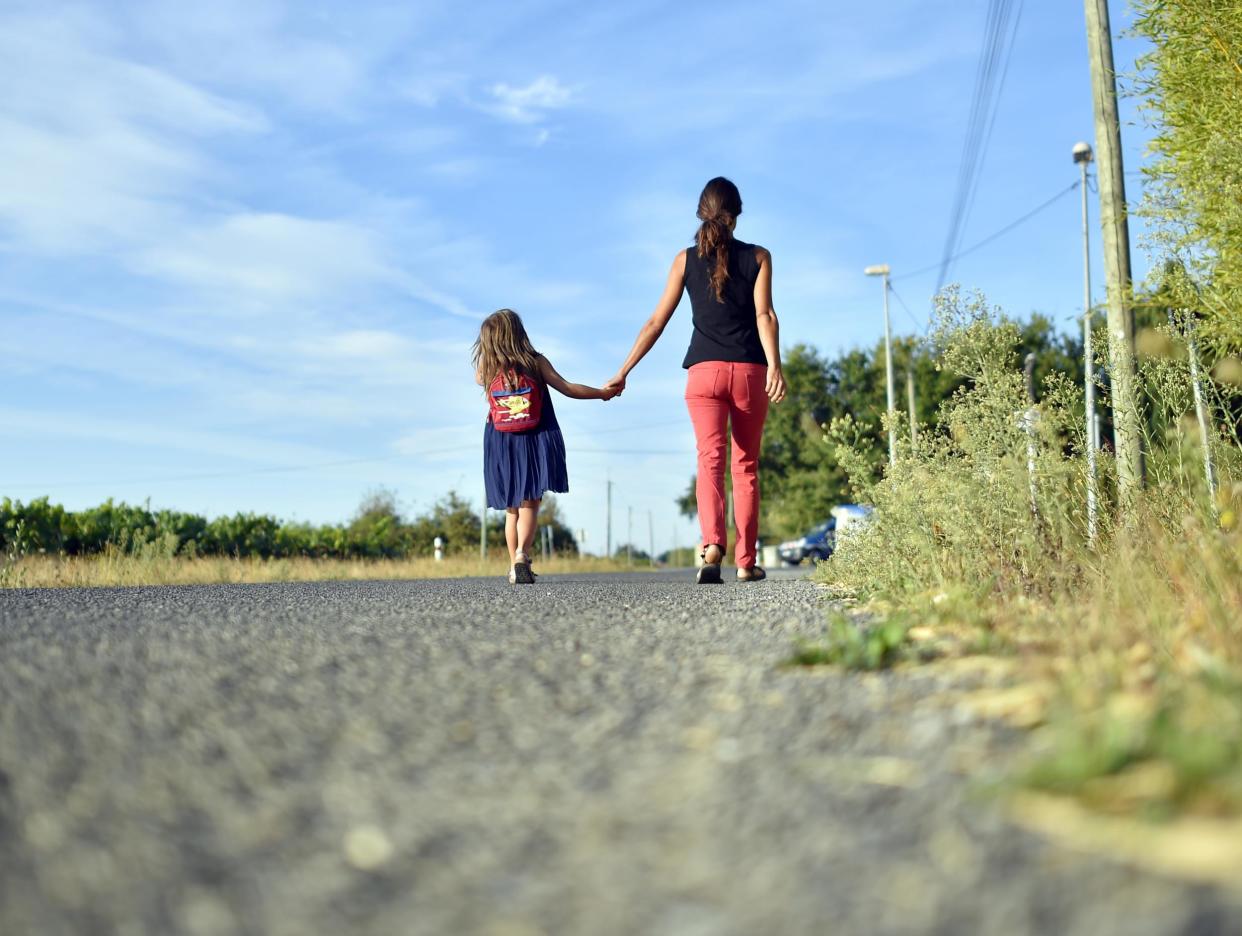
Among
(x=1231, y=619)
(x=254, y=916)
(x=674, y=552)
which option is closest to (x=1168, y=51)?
(x=1231, y=619)

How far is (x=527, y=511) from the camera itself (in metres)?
8.40

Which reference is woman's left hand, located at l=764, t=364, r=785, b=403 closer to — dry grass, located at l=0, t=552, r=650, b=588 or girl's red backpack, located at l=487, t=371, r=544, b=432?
girl's red backpack, located at l=487, t=371, r=544, b=432

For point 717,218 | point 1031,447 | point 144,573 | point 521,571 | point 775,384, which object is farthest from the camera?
point 144,573

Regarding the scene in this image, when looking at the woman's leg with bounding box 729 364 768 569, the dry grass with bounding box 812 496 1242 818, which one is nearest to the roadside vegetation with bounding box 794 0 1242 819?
the dry grass with bounding box 812 496 1242 818

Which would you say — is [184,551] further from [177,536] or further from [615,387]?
[615,387]

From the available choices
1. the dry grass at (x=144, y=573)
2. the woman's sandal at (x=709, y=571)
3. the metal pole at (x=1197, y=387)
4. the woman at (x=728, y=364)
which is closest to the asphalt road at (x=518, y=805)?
the metal pole at (x=1197, y=387)

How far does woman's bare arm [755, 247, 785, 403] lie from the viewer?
7484 mm

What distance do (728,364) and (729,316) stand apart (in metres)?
0.34

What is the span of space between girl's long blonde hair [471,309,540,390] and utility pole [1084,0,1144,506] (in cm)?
394

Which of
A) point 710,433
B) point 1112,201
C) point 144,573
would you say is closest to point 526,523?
point 710,433

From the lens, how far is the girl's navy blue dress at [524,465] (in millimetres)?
8391

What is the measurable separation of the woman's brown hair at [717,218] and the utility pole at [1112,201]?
8.37 feet

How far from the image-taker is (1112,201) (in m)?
8.56

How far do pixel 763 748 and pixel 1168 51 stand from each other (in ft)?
20.9
